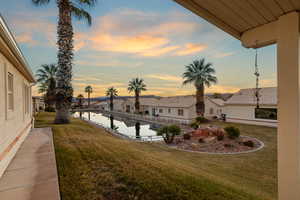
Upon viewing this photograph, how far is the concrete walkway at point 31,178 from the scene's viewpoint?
289 centimetres

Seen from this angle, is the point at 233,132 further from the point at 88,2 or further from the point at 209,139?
the point at 88,2

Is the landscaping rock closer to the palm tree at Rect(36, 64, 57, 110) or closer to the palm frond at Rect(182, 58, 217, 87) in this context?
the palm frond at Rect(182, 58, 217, 87)

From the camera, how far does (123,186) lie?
3.35 meters

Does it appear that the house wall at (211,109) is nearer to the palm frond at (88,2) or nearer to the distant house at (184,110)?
the distant house at (184,110)

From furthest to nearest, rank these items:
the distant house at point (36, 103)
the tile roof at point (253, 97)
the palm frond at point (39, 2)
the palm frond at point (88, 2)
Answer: the distant house at point (36, 103) < the tile roof at point (253, 97) < the palm frond at point (88, 2) < the palm frond at point (39, 2)

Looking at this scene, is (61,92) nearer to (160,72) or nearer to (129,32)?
(129,32)

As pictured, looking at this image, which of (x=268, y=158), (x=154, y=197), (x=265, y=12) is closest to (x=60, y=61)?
(x=154, y=197)

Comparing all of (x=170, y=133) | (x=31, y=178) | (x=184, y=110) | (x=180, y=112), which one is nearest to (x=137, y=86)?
(x=180, y=112)

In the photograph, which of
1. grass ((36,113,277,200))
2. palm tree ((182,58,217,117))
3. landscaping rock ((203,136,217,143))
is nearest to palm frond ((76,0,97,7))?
grass ((36,113,277,200))

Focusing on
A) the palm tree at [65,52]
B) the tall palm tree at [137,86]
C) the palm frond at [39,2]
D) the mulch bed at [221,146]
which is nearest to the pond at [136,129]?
the mulch bed at [221,146]

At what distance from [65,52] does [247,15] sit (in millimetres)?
13963

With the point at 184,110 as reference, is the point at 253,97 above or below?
above

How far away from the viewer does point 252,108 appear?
19.8 m

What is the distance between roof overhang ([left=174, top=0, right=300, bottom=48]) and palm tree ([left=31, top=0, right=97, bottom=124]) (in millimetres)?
13387
